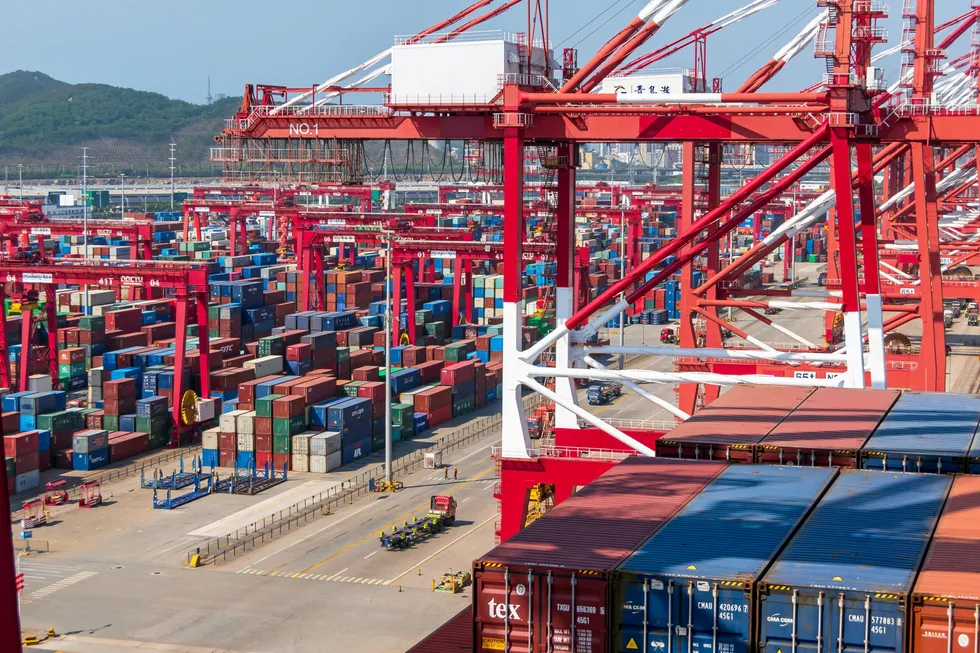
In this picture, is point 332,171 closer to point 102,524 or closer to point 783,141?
point 783,141

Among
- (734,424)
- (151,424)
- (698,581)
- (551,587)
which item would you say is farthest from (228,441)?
(698,581)

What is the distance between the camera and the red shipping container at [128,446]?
5469 cm

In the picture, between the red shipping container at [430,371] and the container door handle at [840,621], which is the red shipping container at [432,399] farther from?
the container door handle at [840,621]

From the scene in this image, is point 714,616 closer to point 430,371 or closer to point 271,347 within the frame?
point 271,347

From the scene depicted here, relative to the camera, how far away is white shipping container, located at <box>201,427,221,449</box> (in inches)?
2144

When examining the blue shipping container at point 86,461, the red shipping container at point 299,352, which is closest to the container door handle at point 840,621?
the blue shipping container at point 86,461

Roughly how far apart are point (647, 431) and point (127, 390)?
32.8m

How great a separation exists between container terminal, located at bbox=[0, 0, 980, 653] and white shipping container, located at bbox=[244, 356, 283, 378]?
0.20 m

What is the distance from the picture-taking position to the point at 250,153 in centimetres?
3288

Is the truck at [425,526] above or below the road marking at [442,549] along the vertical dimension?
above

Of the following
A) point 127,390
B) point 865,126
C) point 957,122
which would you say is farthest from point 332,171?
point 127,390

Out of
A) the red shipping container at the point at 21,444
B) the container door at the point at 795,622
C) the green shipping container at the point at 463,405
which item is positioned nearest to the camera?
the container door at the point at 795,622

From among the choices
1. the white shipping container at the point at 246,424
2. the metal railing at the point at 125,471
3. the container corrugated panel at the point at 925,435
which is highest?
the container corrugated panel at the point at 925,435

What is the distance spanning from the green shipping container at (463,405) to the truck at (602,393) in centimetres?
627
